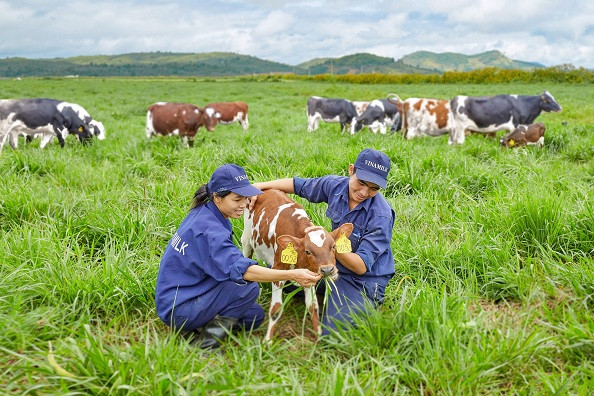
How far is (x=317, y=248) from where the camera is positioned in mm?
2723

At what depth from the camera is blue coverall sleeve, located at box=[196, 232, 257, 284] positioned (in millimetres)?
2693

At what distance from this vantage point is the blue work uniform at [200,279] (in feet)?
9.26

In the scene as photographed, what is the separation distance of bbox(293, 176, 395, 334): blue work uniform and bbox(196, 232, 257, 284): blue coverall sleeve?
0.74 meters

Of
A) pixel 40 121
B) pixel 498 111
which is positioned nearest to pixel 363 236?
pixel 498 111

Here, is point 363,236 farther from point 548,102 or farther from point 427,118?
point 548,102

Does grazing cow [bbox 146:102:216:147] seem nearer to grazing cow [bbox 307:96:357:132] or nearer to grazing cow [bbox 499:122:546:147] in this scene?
grazing cow [bbox 307:96:357:132]

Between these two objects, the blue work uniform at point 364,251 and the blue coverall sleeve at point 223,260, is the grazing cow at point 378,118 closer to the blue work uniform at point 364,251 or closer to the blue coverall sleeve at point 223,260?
the blue work uniform at point 364,251

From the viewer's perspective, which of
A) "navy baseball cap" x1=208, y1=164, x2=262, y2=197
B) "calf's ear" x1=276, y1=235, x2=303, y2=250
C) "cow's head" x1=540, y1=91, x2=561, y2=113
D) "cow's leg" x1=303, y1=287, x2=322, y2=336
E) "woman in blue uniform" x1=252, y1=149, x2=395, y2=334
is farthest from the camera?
"cow's head" x1=540, y1=91, x2=561, y2=113

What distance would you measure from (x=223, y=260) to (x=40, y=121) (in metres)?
8.64

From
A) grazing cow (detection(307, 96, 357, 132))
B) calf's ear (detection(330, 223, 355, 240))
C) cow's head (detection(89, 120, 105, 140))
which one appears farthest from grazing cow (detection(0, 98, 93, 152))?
calf's ear (detection(330, 223, 355, 240))

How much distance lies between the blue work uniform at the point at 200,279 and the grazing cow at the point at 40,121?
25.2 ft

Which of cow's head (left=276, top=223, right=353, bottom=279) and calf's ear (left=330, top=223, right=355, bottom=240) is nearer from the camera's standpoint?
cow's head (left=276, top=223, right=353, bottom=279)

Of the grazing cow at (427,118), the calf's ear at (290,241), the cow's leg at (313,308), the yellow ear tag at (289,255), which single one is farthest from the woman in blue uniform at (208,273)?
the grazing cow at (427,118)

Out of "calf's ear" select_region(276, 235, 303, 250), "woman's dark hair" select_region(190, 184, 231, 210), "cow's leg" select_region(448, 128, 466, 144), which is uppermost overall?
"woman's dark hair" select_region(190, 184, 231, 210)
